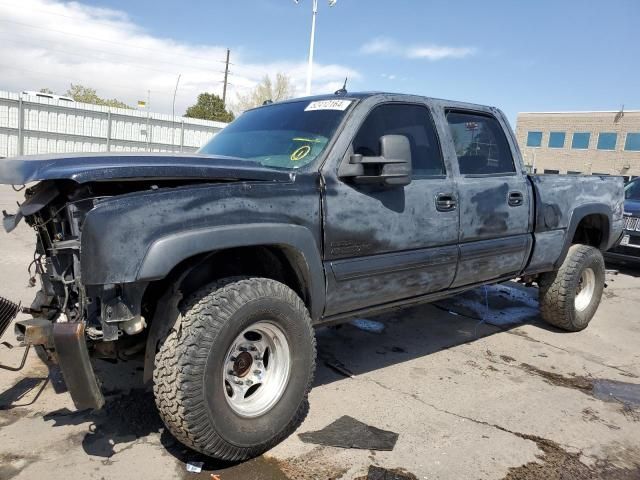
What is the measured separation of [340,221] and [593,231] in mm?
3758

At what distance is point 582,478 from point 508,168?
252 centimetres

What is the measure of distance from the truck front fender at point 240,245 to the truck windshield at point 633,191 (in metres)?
8.76

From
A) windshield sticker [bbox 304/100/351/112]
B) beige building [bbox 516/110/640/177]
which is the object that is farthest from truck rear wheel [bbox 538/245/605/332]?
beige building [bbox 516/110/640/177]

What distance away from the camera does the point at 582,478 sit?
111 inches

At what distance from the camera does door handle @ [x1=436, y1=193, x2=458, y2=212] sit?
12.0 feet

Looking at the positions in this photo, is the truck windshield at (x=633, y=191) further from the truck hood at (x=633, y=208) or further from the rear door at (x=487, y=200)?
the rear door at (x=487, y=200)

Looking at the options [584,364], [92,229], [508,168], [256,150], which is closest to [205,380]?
[92,229]

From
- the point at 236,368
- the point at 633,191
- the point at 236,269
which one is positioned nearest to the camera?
the point at 236,368

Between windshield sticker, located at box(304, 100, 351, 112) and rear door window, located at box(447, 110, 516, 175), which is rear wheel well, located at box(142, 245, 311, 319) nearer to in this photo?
windshield sticker, located at box(304, 100, 351, 112)

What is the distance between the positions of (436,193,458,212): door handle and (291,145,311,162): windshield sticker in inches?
39.7

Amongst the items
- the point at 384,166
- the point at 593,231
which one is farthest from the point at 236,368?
the point at 593,231

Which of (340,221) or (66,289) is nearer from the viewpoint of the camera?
(66,289)

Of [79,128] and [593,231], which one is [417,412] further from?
[79,128]

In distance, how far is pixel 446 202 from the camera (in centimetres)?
372
